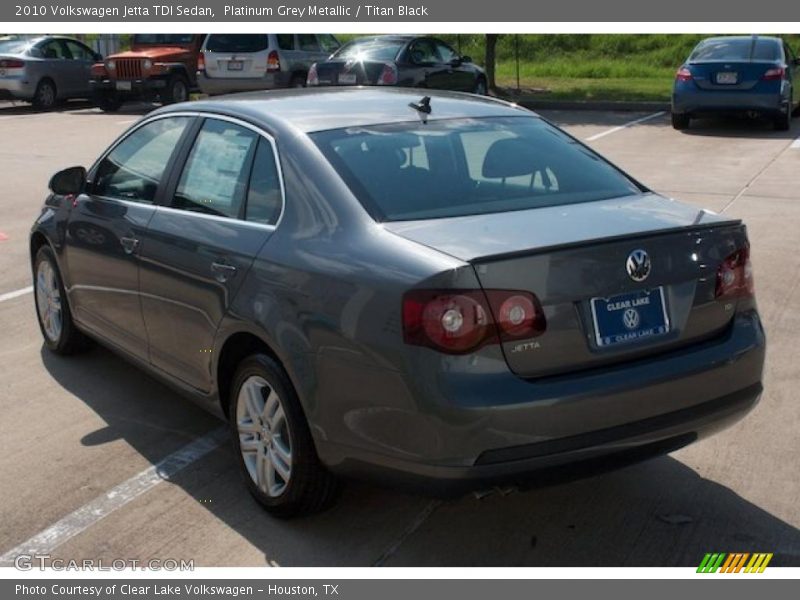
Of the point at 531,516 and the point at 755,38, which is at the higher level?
the point at 755,38

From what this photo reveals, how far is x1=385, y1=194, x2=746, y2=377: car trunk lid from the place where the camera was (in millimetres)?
3617

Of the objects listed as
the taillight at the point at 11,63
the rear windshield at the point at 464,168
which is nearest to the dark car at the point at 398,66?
the taillight at the point at 11,63

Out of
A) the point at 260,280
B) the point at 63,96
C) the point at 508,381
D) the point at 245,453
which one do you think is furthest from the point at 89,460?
the point at 63,96

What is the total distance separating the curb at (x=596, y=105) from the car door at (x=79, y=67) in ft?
31.0

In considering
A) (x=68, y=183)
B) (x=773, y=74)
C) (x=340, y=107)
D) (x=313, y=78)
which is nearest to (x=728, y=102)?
(x=773, y=74)

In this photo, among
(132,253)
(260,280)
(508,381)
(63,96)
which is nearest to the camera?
(508,381)

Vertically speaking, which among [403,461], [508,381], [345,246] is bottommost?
[403,461]

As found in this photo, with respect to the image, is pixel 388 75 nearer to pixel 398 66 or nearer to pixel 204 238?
pixel 398 66

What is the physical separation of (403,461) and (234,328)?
1006 millimetres

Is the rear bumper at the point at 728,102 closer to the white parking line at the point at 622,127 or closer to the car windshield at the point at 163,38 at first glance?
the white parking line at the point at 622,127

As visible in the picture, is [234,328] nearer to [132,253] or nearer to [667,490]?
[132,253]

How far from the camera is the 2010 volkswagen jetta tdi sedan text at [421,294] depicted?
357 centimetres

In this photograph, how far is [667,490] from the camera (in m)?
4.53

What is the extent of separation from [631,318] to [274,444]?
1445mm
